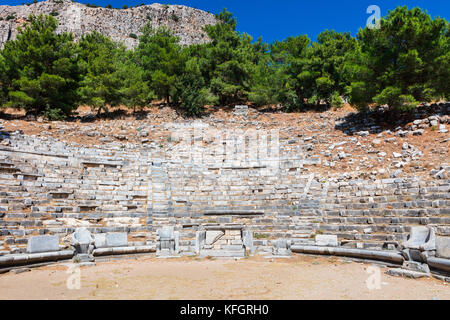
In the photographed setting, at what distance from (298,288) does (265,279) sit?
2.92 feet

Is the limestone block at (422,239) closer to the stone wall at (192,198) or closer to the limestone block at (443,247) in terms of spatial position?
the limestone block at (443,247)

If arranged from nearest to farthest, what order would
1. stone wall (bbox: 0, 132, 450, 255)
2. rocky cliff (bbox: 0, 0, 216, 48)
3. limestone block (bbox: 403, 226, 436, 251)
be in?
limestone block (bbox: 403, 226, 436, 251) < stone wall (bbox: 0, 132, 450, 255) < rocky cliff (bbox: 0, 0, 216, 48)

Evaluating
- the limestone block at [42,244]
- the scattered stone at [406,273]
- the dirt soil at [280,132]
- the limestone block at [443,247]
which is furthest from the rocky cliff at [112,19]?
the limestone block at [443,247]

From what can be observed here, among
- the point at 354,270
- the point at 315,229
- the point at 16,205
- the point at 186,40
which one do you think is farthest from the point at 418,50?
the point at 186,40

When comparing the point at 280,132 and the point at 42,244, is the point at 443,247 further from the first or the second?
the point at 280,132

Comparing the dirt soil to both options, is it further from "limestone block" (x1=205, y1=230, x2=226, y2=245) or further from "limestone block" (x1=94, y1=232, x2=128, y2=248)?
"limestone block" (x1=94, y1=232, x2=128, y2=248)

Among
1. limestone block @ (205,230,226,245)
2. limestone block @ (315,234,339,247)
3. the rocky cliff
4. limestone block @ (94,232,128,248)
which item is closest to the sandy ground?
limestone block @ (315,234,339,247)

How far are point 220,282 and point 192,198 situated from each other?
7.12 meters

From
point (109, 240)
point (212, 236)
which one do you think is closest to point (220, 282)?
point (212, 236)

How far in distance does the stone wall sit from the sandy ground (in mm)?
1670

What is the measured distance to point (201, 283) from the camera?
5500 mm

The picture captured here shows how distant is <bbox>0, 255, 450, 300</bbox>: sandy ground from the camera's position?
4656 mm

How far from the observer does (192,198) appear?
1257cm

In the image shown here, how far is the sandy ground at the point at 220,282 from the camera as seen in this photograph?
4656 mm
